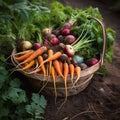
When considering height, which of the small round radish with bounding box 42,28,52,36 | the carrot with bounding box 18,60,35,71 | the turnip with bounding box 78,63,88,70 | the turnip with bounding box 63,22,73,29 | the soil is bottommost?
the soil

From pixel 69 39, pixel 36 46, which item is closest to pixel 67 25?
pixel 69 39

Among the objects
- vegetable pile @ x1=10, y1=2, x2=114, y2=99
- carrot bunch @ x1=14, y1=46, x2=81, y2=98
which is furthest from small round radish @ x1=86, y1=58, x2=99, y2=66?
carrot bunch @ x1=14, y1=46, x2=81, y2=98

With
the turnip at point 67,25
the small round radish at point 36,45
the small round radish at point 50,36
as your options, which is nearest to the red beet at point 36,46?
the small round radish at point 36,45

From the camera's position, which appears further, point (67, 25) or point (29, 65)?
point (67, 25)

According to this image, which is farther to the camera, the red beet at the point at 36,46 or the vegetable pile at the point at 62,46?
the red beet at the point at 36,46

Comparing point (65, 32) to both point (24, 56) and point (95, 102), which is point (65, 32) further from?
point (95, 102)

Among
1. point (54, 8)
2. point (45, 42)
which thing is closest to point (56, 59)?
point (45, 42)

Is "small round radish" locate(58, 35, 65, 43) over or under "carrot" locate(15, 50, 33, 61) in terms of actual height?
over

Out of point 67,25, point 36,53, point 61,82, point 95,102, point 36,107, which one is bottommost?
point 95,102

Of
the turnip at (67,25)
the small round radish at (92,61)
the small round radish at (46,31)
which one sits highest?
the turnip at (67,25)

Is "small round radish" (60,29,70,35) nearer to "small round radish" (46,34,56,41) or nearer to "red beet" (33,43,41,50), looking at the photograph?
"small round radish" (46,34,56,41)

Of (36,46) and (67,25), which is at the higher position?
(67,25)

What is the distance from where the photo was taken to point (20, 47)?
2.95 meters

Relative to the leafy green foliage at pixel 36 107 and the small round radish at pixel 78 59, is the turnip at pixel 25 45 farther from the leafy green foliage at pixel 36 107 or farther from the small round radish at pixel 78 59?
the leafy green foliage at pixel 36 107
